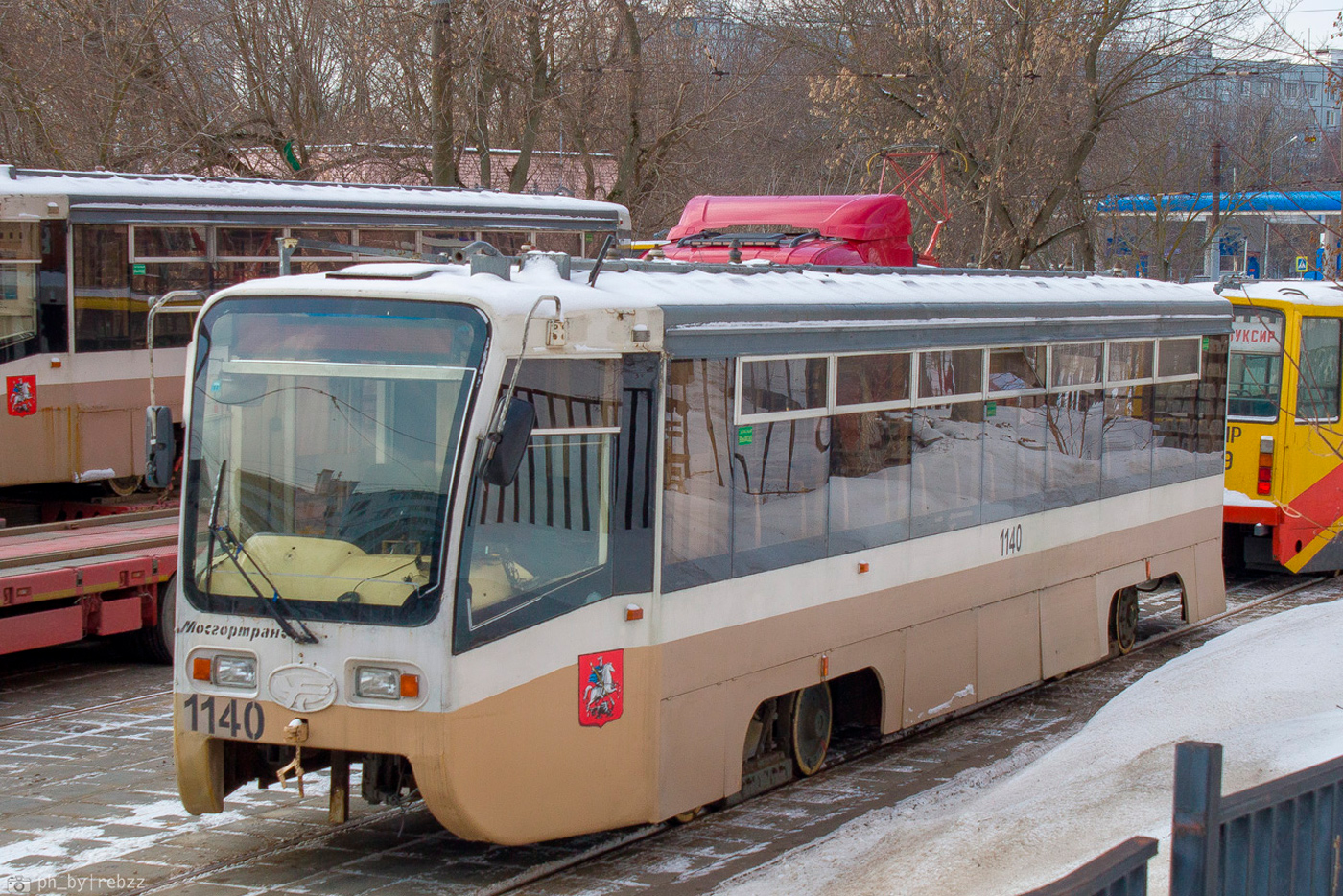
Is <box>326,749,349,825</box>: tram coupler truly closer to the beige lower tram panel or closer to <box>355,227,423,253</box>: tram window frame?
the beige lower tram panel

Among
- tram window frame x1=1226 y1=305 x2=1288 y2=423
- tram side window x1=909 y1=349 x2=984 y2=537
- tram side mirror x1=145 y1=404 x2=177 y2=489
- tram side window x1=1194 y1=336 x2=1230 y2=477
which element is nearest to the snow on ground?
tram side window x1=909 y1=349 x2=984 y2=537

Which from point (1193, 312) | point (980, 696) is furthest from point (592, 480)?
point (1193, 312)

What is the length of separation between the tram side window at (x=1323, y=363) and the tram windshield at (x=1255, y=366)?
0.26 meters

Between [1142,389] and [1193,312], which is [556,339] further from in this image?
[1193,312]

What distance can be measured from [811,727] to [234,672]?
348 cm

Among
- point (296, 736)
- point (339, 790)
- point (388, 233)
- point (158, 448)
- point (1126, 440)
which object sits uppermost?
point (388, 233)

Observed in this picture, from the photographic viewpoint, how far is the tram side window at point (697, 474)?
6.97m

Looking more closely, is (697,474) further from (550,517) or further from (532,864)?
(532,864)

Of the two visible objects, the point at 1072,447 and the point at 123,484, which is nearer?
the point at 1072,447

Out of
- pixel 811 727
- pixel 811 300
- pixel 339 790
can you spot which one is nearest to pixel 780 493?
pixel 811 300

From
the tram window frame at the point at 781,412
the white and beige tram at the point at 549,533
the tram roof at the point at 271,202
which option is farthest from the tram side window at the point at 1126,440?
the tram roof at the point at 271,202

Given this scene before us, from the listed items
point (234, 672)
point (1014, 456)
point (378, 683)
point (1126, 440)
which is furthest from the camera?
point (1126, 440)

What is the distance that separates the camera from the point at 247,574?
20.7ft

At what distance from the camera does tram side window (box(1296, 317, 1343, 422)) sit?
1521 centimetres
